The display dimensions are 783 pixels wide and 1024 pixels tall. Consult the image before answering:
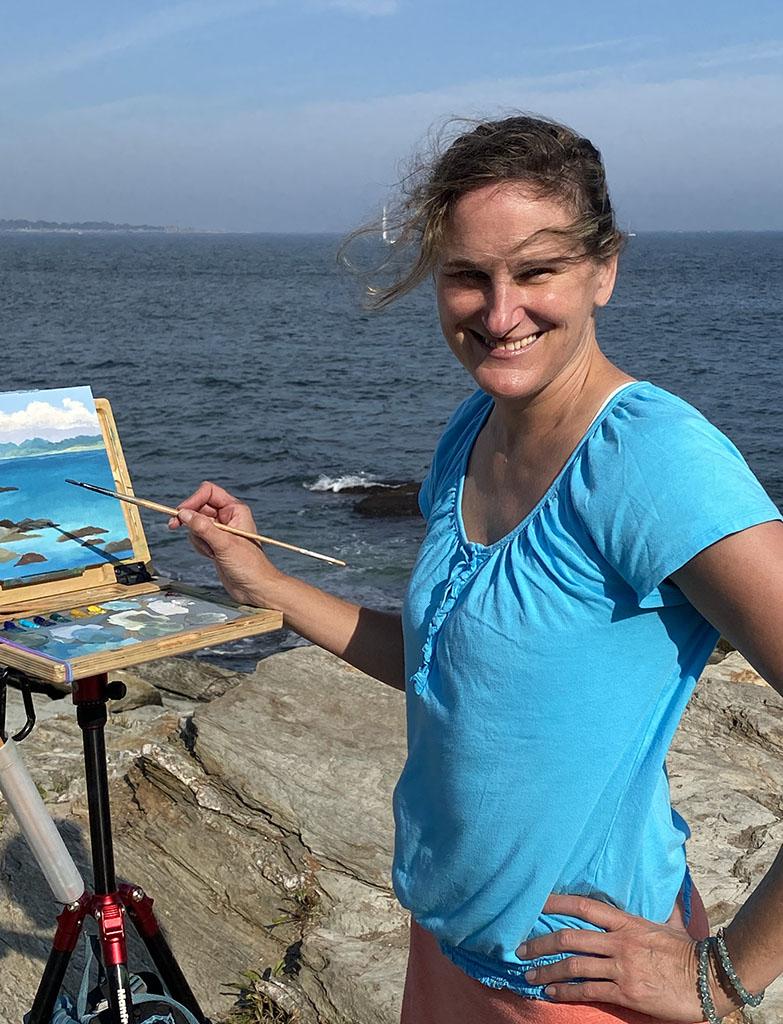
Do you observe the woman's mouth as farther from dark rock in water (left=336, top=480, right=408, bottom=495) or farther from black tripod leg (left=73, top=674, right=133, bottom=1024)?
dark rock in water (left=336, top=480, right=408, bottom=495)

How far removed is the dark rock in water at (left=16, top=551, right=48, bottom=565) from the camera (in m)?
2.93

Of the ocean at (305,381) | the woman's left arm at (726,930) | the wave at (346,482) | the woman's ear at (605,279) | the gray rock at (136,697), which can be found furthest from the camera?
the wave at (346,482)

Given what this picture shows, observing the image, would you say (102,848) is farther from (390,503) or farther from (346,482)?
(346,482)

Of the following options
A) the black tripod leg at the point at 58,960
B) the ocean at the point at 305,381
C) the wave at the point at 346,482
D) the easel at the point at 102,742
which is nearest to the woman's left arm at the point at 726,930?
the ocean at the point at 305,381

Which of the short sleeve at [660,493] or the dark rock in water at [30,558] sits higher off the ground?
the short sleeve at [660,493]

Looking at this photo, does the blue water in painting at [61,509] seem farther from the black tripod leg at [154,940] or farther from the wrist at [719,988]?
the wrist at [719,988]

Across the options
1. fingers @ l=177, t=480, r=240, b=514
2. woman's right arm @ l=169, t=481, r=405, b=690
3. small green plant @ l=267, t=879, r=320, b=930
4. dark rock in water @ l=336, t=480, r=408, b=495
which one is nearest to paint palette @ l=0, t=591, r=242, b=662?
woman's right arm @ l=169, t=481, r=405, b=690

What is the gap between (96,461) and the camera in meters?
3.21

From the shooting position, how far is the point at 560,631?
1.59 meters

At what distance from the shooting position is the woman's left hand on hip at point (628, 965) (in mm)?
1625

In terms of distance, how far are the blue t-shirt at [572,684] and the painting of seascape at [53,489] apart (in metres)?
1.50

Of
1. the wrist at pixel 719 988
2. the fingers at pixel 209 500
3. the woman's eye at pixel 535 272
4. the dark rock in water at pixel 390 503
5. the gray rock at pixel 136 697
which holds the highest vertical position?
the woman's eye at pixel 535 272

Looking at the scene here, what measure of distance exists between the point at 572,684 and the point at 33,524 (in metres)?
1.91

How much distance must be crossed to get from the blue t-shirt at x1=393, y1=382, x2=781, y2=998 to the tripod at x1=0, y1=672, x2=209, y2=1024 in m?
1.13
